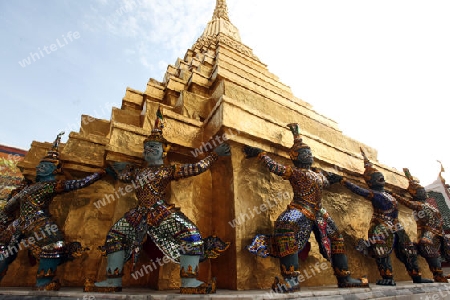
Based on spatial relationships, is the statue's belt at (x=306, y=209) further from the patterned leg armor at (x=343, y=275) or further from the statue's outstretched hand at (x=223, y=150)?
the statue's outstretched hand at (x=223, y=150)

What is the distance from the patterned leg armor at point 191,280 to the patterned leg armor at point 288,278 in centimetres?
67

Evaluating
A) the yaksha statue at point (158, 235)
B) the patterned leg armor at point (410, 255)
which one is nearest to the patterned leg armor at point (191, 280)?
the yaksha statue at point (158, 235)

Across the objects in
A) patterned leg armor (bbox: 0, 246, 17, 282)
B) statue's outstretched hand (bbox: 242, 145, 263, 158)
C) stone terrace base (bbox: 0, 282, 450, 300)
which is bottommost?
stone terrace base (bbox: 0, 282, 450, 300)

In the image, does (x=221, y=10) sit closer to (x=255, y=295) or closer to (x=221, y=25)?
(x=221, y=25)

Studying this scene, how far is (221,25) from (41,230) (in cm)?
1827

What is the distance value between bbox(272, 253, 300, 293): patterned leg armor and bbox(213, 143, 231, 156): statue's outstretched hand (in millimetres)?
1569

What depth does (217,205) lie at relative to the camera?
3695 millimetres

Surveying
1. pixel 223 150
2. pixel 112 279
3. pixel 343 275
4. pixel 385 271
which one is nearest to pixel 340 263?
pixel 343 275

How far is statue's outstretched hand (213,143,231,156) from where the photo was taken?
11.5 ft

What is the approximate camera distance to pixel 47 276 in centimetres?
279

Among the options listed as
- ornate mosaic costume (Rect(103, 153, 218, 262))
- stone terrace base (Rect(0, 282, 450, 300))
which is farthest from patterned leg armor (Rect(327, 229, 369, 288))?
ornate mosaic costume (Rect(103, 153, 218, 262))

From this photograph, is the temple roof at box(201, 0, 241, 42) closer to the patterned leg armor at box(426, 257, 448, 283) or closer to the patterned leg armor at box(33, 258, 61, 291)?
the patterned leg armor at box(426, 257, 448, 283)

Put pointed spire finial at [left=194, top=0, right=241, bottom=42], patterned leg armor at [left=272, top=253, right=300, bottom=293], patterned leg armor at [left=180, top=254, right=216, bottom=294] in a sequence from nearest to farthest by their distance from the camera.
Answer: patterned leg armor at [left=180, top=254, right=216, bottom=294] → patterned leg armor at [left=272, top=253, right=300, bottom=293] → pointed spire finial at [left=194, top=0, right=241, bottom=42]

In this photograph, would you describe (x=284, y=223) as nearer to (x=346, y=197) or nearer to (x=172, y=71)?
(x=346, y=197)
